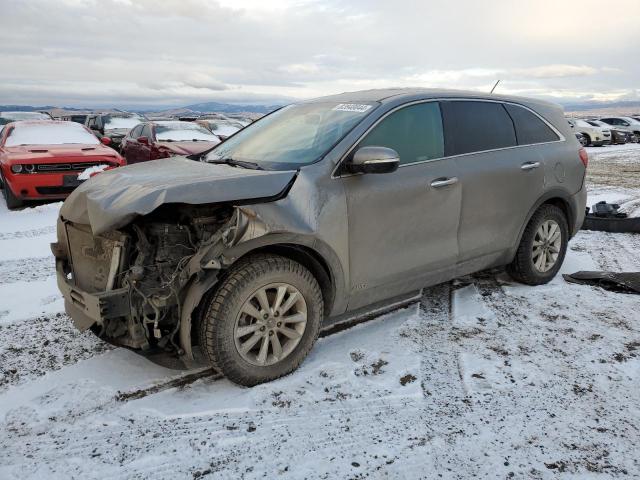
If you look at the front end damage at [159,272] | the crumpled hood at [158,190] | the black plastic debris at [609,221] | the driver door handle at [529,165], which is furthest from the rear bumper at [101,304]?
the black plastic debris at [609,221]

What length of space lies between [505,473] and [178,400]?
1.79m

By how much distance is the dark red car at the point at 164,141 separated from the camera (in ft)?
34.0

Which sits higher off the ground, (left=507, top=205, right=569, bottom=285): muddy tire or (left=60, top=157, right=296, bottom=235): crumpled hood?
(left=60, top=157, right=296, bottom=235): crumpled hood

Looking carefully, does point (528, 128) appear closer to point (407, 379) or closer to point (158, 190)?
point (407, 379)

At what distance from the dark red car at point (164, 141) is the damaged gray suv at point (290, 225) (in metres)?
6.49

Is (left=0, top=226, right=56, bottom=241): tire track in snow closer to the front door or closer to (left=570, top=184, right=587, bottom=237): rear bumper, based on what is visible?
the front door

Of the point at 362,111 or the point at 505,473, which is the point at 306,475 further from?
the point at 362,111

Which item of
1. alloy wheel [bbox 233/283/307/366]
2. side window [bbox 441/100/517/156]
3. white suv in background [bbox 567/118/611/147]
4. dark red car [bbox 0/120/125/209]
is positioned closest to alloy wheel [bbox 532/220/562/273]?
side window [bbox 441/100/517/156]

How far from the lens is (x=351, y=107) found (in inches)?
147

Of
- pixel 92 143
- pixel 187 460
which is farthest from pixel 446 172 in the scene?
pixel 92 143

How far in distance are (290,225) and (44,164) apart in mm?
6574

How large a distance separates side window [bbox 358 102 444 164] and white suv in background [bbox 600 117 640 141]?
98.0 ft

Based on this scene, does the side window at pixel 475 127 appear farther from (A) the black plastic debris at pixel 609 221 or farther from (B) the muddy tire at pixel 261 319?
(A) the black plastic debris at pixel 609 221

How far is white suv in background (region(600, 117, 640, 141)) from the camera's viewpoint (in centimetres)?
2914
